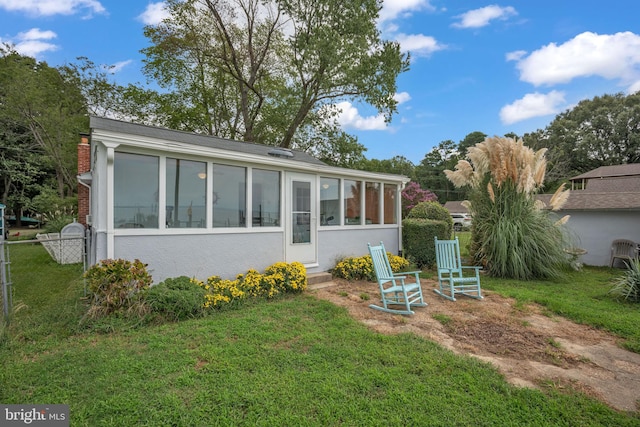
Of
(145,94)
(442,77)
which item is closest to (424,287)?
(442,77)

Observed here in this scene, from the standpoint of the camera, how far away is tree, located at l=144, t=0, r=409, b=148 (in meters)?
13.2

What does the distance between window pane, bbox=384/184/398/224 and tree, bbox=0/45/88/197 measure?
1629cm

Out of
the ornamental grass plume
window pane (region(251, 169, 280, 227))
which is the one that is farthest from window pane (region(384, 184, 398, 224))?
window pane (region(251, 169, 280, 227))

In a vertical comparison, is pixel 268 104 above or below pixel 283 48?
below

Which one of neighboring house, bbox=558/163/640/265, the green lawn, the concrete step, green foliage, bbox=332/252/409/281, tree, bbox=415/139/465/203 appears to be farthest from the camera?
tree, bbox=415/139/465/203

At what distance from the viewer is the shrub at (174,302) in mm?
3990

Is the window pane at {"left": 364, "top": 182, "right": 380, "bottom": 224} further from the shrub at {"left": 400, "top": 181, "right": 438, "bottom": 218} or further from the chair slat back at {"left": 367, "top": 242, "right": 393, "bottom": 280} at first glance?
the shrub at {"left": 400, "top": 181, "right": 438, "bottom": 218}

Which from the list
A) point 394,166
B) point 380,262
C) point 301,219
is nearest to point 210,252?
point 301,219

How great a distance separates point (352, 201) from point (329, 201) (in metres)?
0.74

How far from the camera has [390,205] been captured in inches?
330

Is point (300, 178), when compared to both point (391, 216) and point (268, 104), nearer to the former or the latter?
point (391, 216)

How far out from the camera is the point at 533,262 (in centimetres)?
685

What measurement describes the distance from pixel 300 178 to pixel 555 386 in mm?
5211

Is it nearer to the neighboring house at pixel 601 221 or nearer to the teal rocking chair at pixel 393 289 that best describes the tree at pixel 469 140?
the neighboring house at pixel 601 221
